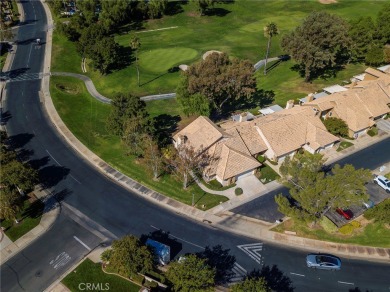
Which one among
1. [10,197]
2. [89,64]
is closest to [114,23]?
[89,64]

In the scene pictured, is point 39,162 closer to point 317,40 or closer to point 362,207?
point 362,207

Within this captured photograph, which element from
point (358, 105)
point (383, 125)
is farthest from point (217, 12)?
point (383, 125)

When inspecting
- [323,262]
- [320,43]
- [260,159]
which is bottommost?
[323,262]

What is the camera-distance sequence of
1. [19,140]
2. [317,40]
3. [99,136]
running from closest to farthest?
[19,140] < [99,136] < [317,40]

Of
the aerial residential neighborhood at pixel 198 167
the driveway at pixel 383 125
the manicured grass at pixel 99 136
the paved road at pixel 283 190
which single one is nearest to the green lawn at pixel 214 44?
the aerial residential neighborhood at pixel 198 167

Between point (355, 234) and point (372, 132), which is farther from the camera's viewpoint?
point (372, 132)

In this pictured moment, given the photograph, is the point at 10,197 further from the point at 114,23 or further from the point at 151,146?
the point at 114,23
